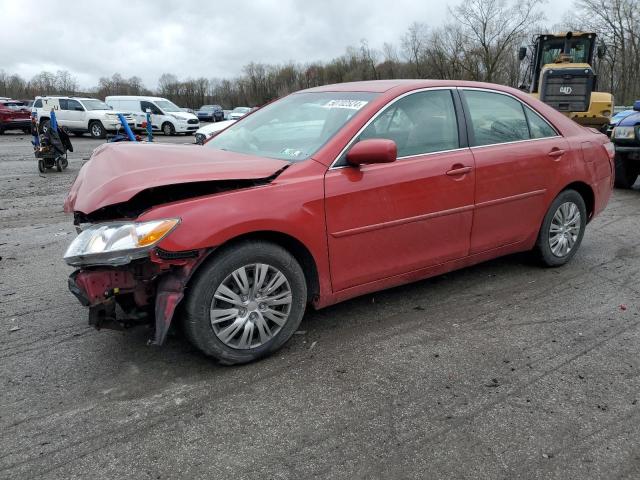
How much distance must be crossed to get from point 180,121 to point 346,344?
25.7 m

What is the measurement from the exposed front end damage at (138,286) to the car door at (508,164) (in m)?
2.30

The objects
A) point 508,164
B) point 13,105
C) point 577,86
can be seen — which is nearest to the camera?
point 508,164

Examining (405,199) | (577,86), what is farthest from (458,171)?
(577,86)

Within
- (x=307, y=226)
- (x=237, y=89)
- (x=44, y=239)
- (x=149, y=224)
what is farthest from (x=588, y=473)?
(x=237, y=89)

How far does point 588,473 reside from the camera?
89.0 inches

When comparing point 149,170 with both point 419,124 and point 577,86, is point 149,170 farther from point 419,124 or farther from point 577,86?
point 577,86

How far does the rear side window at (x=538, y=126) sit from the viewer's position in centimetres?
452

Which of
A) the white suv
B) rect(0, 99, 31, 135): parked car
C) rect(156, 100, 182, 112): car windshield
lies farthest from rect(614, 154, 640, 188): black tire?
rect(0, 99, 31, 135): parked car

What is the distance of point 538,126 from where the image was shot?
4562mm

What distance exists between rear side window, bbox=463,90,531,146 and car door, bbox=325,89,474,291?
0.19 metres

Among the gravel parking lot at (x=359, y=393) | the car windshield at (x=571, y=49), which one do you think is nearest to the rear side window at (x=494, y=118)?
the gravel parking lot at (x=359, y=393)

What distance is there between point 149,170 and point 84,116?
2507cm

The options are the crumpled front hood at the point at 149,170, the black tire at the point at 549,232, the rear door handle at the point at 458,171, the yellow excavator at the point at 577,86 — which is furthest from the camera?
the yellow excavator at the point at 577,86

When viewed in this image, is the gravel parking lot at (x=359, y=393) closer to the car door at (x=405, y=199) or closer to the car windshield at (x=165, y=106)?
the car door at (x=405, y=199)
